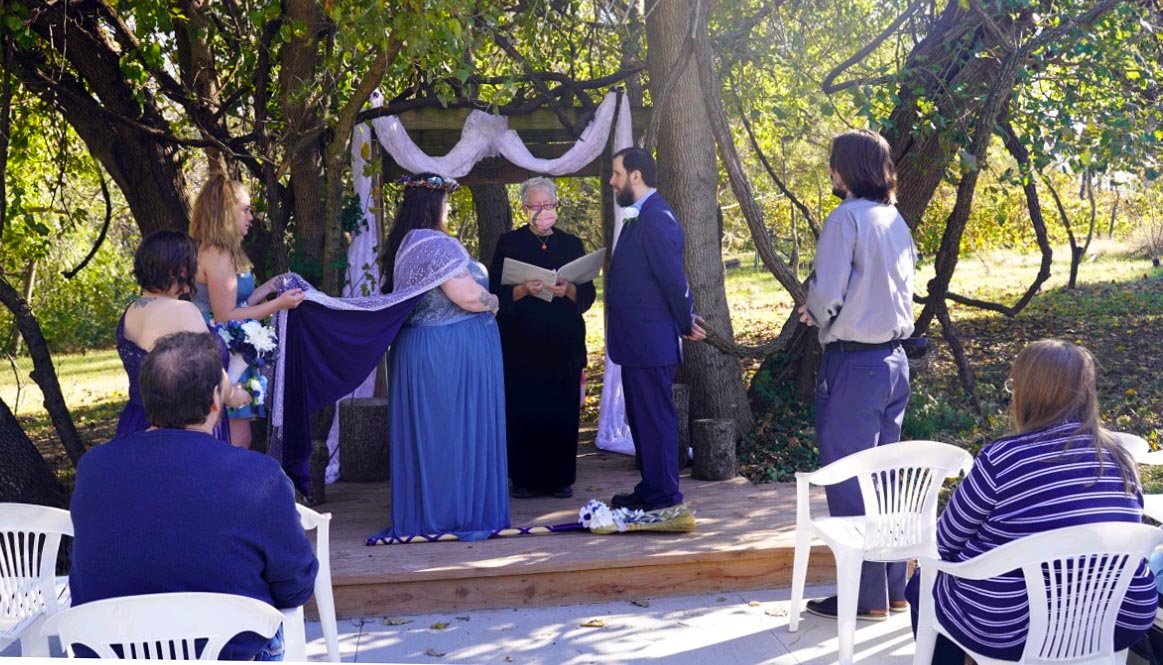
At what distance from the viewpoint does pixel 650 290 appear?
5.34 meters

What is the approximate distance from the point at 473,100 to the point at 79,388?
399 inches

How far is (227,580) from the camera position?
267 cm

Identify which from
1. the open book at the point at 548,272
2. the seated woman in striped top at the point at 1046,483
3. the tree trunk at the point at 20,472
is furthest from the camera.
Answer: the tree trunk at the point at 20,472

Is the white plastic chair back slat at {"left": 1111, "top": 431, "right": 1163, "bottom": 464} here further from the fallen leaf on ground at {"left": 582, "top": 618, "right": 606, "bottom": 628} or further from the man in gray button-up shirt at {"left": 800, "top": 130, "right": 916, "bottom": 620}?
the fallen leaf on ground at {"left": 582, "top": 618, "right": 606, "bottom": 628}

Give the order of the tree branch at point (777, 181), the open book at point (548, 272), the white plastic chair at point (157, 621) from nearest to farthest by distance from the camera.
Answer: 1. the white plastic chair at point (157, 621)
2. the open book at point (548, 272)
3. the tree branch at point (777, 181)

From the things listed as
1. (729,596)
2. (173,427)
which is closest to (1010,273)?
(729,596)

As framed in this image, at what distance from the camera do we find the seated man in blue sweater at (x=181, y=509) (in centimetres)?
262

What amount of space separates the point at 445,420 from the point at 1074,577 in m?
3.03

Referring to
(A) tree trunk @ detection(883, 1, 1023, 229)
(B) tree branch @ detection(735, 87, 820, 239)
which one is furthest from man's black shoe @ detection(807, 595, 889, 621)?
(B) tree branch @ detection(735, 87, 820, 239)

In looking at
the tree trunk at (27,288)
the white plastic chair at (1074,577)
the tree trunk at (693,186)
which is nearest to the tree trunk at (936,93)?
the tree trunk at (693,186)

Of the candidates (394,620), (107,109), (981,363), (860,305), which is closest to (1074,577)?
(860,305)

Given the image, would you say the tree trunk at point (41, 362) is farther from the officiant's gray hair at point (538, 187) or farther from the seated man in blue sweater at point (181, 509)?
the seated man in blue sweater at point (181, 509)

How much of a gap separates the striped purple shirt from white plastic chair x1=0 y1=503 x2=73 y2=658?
257cm

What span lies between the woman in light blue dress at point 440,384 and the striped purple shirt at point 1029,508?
270cm
